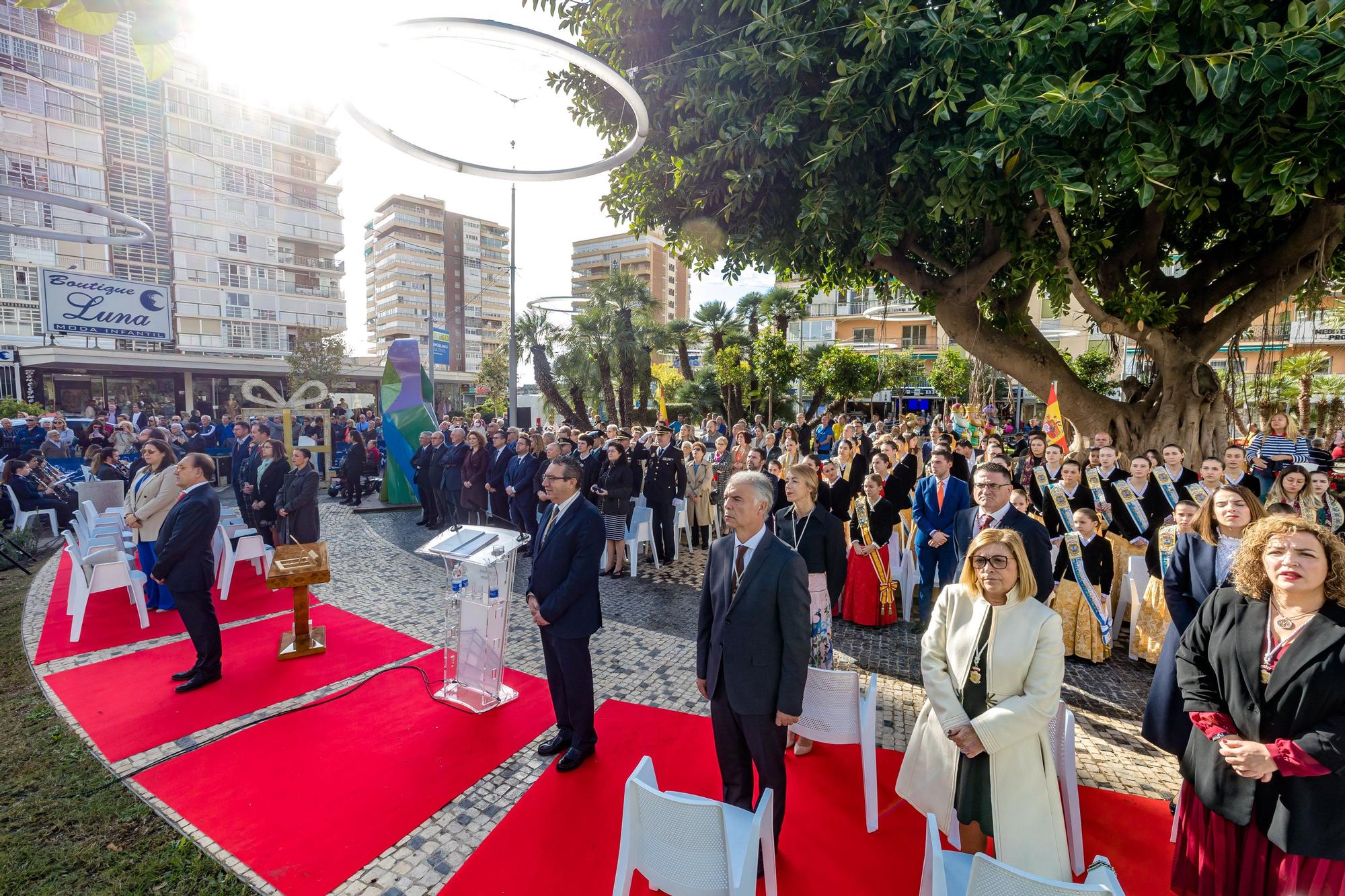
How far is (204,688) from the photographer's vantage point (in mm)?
4930

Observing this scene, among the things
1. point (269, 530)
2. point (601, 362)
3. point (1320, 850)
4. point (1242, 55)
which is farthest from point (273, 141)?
point (1320, 850)

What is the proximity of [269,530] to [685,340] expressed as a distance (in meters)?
24.5

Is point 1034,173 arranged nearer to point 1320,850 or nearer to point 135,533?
point 1320,850

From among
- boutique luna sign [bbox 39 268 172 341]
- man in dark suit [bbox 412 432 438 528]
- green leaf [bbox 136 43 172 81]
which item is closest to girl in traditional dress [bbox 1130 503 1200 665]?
green leaf [bbox 136 43 172 81]

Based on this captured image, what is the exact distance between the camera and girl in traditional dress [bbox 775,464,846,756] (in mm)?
4355

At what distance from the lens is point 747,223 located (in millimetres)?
8672

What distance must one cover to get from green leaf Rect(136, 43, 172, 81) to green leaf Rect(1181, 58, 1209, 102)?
6807 millimetres

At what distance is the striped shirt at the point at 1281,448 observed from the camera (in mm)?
9031

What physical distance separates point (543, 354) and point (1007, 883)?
27.3 m

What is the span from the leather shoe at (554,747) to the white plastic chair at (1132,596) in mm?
4800

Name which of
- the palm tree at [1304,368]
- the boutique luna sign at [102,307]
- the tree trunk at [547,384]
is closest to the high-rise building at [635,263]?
the tree trunk at [547,384]

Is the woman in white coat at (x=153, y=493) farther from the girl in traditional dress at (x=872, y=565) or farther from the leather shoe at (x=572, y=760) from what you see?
the girl in traditional dress at (x=872, y=565)

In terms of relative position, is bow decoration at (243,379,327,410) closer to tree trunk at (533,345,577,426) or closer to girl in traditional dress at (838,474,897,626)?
tree trunk at (533,345,577,426)

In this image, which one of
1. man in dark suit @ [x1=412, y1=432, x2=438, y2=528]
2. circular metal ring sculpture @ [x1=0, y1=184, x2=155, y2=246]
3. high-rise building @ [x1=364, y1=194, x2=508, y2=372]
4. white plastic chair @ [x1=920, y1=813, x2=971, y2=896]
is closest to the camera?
white plastic chair @ [x1=920, y1=813, x2=971, y2=896]
